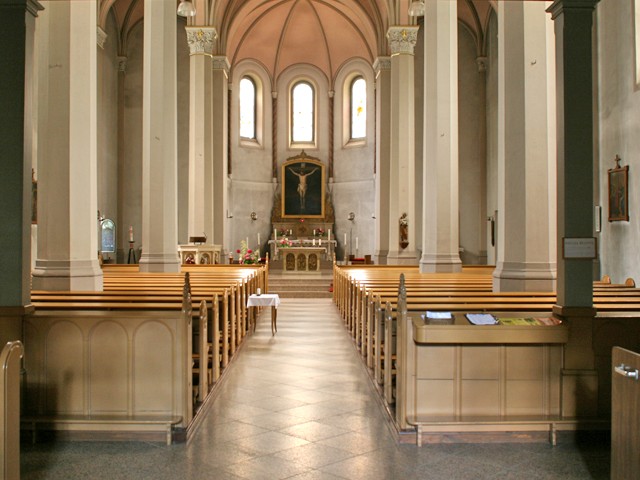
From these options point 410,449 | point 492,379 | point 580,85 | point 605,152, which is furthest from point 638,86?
point 410,449

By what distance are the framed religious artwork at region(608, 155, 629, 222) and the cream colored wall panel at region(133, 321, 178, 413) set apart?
9.99 meters

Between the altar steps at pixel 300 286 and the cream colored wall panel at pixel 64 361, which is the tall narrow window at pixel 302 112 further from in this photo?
the cream colored wall panel at pixel 64 361

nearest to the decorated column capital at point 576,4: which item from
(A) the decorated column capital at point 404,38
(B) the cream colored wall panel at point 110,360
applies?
(B) the cream colored wall panel at point 110,360

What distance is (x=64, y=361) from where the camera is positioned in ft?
17.7

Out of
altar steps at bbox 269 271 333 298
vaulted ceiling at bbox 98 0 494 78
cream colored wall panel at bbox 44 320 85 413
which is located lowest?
altar steps at bbox 269 271 333 298

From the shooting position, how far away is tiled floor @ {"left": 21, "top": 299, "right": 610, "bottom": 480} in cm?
452

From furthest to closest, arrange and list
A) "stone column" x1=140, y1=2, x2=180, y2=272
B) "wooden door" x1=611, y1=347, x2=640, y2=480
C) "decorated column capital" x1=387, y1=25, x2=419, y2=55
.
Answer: "decorated column capital" x1=387, y1=25, x2=419, y2=55
"stone column" x1=140, y1=2, x2=180, y2=272
"wooden door" x1=611, y1=347, x2=640, y2=480

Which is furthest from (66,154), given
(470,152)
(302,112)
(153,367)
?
(302,112)

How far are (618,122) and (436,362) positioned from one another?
965 cm

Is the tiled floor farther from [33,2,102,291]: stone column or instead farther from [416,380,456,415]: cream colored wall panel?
[33,2,102,291]: stone column

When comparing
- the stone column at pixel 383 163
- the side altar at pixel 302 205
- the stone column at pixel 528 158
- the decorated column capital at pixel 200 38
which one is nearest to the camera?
the stone column at pixel 528 158

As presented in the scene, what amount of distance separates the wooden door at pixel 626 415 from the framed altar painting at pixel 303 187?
81.9 feet

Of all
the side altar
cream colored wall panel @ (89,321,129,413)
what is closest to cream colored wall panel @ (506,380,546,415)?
cream colored wall panel @ (89,321,129,413)

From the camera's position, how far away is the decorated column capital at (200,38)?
2141cm
